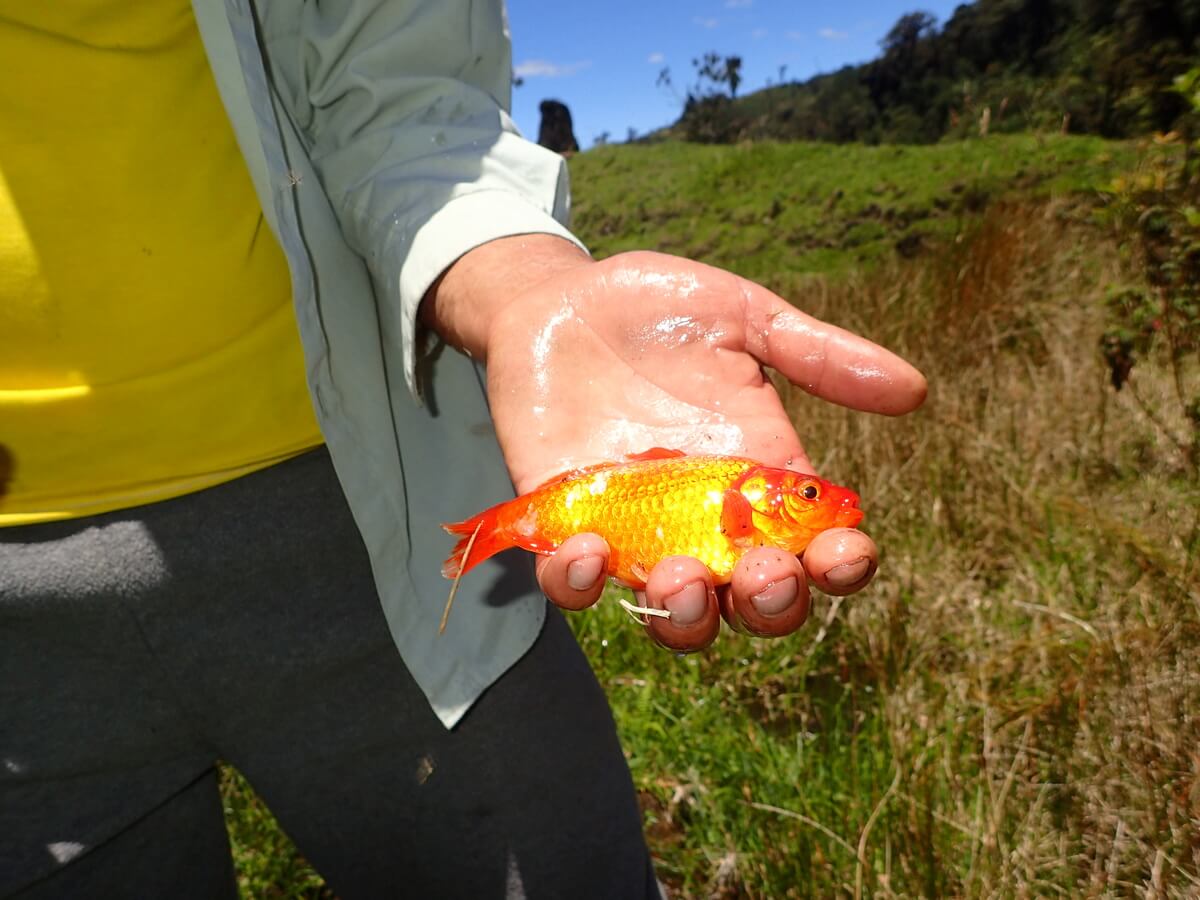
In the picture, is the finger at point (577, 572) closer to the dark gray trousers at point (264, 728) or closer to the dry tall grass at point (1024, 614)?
the dark gray trousers at point (264, 728)

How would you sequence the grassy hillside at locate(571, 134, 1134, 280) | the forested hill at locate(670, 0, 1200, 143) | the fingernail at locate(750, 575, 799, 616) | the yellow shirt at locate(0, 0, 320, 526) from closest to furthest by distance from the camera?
the fingernail at locate(750, 575, 799, 616) < the yellow shirt at locate(0, 0, 320, 526) < the forested hill at locate(670, 0, 1200, 143) < the grassy hillside at locate(571, 134, 1134, 280)

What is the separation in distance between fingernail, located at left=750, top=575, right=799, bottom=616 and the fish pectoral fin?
0.28 metres

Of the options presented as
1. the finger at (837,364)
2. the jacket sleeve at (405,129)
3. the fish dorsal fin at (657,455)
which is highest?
the jacket sleeve at (405,129)

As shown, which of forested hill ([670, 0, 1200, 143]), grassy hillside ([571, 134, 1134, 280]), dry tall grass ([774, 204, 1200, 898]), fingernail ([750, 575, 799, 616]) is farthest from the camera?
grassy hillside ([571, 134, 1134, 280])

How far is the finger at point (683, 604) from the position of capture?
50.6 inches

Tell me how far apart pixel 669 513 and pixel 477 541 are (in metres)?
0.40

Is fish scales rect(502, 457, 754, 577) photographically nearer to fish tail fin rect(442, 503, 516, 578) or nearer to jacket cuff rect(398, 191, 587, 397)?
fish tail fin rect(442, 503, 516, 578)

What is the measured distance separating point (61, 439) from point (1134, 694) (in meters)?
2.85

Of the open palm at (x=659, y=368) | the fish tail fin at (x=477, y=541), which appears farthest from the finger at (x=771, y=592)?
the fish tail fin at (x=477, y=541)

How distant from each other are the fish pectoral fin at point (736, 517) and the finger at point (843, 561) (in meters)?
0.19

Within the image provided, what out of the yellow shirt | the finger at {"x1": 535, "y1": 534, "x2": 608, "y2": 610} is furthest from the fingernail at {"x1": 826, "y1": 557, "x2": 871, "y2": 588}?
the yellow shirt

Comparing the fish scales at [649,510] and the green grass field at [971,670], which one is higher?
the fish scales at [649,510]

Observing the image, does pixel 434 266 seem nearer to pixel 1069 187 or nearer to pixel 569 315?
pixel 569 315

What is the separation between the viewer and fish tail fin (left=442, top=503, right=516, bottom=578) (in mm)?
1575
